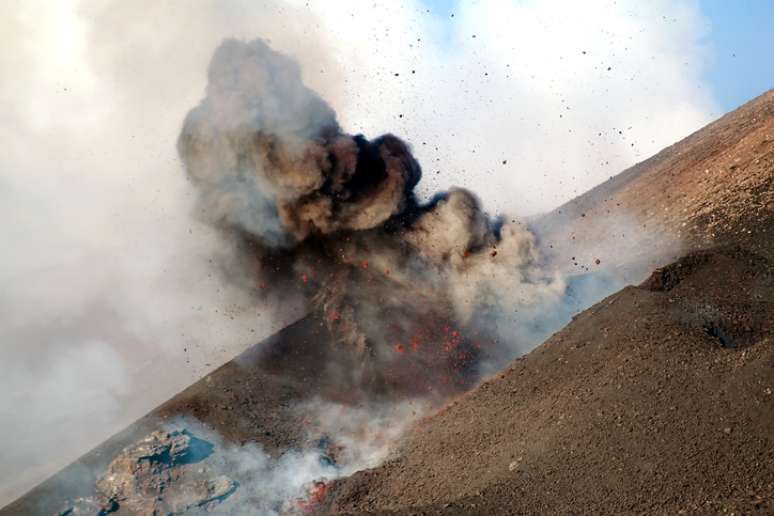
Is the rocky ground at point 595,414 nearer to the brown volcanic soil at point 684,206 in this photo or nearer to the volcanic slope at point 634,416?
the volcanic slope at point 634,416

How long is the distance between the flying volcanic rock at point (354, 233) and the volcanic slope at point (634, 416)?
4.67m

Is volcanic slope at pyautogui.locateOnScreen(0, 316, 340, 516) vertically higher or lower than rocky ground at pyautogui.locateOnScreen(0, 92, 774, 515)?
higher

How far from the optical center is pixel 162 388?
1089 inches

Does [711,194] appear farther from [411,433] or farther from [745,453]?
[745,453]

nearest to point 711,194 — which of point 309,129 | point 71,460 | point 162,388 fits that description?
point 309,129

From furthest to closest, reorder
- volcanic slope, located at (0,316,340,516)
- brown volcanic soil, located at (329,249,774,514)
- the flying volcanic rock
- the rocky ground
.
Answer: the flying volcanic rock
volcanic slope, located at (0,316,340,516)
the rocky ground
brown volcanic soil, located at (329,249,774,514)

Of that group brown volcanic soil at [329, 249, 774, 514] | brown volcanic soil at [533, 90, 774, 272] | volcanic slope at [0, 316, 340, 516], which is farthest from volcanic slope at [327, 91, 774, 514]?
volcanic slope at [0, 316, 340, 516]

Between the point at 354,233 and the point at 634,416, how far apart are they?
47.0 ft

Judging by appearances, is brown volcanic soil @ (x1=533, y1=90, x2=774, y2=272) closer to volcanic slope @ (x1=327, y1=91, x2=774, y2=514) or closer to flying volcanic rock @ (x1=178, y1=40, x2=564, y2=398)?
volcanic slope @ (x1=327, y1=91, x2=774, y2=514)

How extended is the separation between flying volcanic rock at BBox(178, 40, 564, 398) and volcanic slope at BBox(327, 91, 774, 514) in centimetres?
467

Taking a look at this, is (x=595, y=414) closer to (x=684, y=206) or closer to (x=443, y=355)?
(x=443, y=355)

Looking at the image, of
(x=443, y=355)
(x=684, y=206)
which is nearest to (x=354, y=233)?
(x=443, y=355)

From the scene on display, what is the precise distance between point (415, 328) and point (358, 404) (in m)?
3.58

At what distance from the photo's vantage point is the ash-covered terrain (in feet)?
51.1
